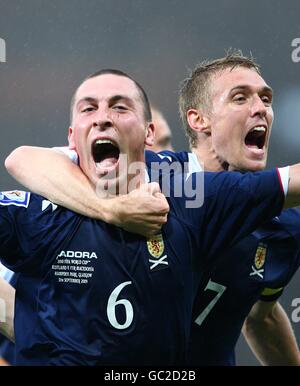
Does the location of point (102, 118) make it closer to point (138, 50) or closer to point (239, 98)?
point (239, 98)

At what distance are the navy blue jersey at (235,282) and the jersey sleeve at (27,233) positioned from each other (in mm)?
429

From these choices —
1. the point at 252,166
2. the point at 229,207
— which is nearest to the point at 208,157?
the point at 252,166

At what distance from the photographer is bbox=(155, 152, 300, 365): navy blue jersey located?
2096 millimetres

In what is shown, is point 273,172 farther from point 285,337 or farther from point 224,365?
point 285,337

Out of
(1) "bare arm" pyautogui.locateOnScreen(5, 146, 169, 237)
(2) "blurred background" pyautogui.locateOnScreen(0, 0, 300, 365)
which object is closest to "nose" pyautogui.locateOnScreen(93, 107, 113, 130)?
(1) "bare arm" pyautogui.locateOnScreen(5, 146, 169, 237)

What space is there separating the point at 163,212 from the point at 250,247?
1.62 ft

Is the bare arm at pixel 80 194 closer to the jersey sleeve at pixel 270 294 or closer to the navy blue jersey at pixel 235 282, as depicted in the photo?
the navy blue jersey at pixel 235 282

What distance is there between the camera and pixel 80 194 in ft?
5.99

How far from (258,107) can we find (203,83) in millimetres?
241

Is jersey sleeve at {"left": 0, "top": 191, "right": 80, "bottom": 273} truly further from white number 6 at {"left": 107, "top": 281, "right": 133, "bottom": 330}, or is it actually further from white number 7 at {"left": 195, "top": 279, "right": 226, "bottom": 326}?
white number 7 at {"left": 195, "top": 279, "right": 226, "bottom": 326}

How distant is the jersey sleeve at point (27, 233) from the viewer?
5.81 feet

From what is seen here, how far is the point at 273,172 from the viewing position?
178 cm

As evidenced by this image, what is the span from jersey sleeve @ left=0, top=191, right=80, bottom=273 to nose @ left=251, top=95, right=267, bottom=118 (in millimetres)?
706

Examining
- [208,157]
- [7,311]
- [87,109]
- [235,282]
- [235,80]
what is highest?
[235,80]
